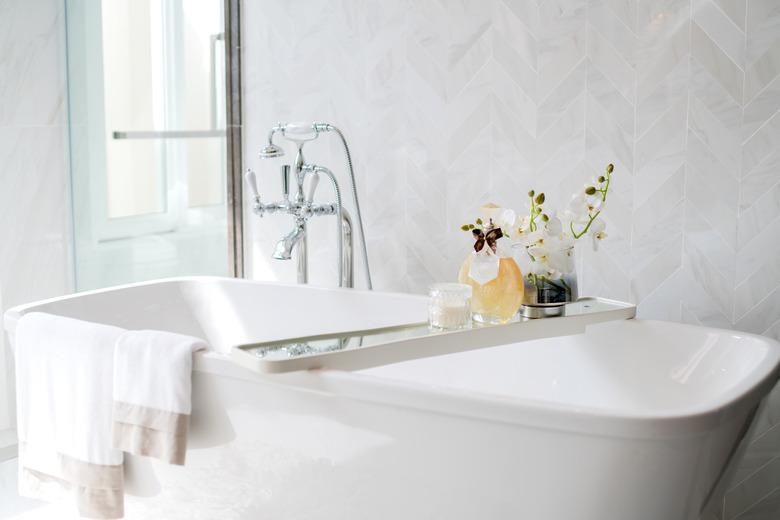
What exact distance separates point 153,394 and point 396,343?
1.65 feet

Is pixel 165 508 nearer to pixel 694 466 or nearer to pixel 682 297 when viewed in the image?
pixel 694 466

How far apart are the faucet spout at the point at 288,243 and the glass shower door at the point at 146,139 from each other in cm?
63

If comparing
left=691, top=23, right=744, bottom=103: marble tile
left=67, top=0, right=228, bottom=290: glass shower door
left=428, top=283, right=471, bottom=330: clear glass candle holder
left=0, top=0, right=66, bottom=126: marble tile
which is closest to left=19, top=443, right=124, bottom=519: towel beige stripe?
left=428, top=283, right=471, bottom=330: clear glass candle holder

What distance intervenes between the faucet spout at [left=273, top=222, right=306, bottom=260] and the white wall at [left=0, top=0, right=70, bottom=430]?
2.55 ft

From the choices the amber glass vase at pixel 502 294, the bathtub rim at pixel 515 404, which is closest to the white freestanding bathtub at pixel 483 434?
the bathtub rim at pixel 515 404

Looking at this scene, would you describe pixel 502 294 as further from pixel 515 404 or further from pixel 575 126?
pixel 575 126

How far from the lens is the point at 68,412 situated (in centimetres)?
194

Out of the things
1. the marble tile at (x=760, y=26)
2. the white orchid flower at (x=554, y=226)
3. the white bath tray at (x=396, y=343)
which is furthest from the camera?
the marble tile at (x=760, y=26)

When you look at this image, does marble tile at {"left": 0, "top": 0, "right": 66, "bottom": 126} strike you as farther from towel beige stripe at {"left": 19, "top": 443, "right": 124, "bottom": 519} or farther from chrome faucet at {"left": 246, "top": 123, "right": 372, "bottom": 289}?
towel beige stripe at {"left": 19, "top": 443, "right": 124, "bottom": 519}

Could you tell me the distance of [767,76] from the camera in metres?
2.13

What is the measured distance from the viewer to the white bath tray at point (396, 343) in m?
1.64

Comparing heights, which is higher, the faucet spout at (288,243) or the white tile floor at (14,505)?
the faucet spout at (288,243)

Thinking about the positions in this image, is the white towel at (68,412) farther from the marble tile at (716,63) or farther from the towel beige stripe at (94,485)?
the marble tile at (716,63)

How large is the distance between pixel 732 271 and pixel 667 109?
456 mm
